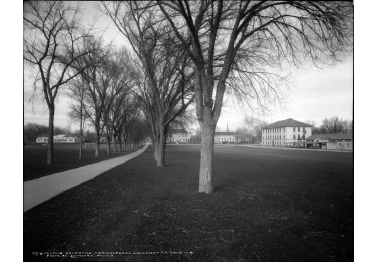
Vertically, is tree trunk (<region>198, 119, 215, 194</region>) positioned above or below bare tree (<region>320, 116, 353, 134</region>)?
below

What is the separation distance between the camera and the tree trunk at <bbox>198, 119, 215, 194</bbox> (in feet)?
19.4

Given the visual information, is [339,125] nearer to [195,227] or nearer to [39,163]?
[195,227]

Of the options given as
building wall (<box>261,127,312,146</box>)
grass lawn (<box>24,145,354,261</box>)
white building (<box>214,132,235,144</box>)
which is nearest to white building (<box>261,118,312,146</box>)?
building wall (<box>261,127,312,146</box>)

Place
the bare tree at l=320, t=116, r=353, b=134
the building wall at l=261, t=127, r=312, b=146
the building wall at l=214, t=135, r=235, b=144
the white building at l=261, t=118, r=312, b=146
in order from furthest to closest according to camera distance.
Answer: the building wall at l=214, t=135, r=235, b=144, the building wall at l=261, t=127, r=312, b=146, the white building at l=261, t=118, r=312, b=146, the bare tree at l=320, t=116, r=353, b=134

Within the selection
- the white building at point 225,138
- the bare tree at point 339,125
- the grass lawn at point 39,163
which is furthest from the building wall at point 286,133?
the white building at point 225,138

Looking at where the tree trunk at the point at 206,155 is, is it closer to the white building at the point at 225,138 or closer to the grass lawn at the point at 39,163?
the grass lawn at the point at 39,163

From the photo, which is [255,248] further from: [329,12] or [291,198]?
[329,12]

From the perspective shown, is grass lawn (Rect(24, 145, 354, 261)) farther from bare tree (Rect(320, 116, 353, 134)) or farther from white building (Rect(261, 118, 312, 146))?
white building (Rect(261, 118, 312, 146))

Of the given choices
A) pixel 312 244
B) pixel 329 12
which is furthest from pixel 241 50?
pixel 312 244

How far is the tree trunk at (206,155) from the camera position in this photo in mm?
5924

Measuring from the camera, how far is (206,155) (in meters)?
6.04

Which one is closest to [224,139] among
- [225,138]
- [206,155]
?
[225,138]

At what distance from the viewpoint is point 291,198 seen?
594cm

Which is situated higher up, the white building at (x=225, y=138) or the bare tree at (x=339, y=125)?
the bare tree at (x=339, y=125)
